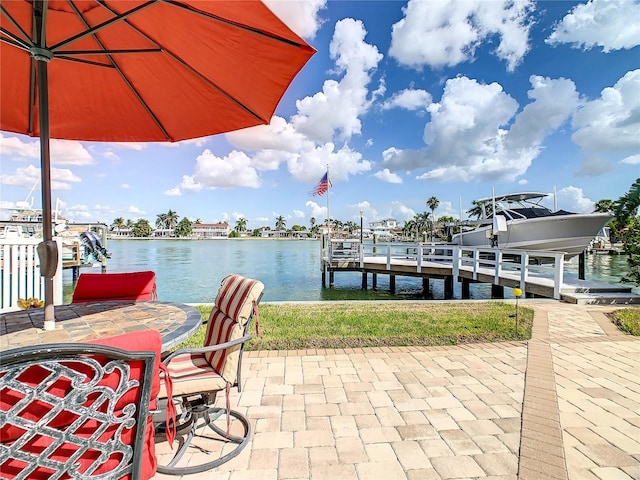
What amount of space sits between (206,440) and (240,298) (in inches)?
39.4

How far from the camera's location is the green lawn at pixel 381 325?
161 inches

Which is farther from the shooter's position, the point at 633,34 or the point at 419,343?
the point at 633,34

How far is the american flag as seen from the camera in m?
16.9

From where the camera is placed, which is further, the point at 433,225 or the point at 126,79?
the point at 433,225

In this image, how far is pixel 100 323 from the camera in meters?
2.09

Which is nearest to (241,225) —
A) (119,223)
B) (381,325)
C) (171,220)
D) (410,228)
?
(171,220)

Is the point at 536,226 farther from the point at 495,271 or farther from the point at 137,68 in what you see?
the point at 137,68

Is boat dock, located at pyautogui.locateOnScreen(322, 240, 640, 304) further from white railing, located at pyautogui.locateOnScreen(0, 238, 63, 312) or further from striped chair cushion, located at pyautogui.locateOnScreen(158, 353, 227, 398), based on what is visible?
white railing, located at pyautogui.locateOnScreen(0, 238, 63, 312)

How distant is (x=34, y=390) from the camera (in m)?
0.88

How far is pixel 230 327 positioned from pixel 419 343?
9.21 feet

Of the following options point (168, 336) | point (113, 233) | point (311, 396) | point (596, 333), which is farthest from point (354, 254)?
point (113, 233)

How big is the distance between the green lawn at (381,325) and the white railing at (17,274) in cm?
250

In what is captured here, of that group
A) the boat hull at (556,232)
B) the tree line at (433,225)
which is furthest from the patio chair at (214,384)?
the boat hull at (556,232)

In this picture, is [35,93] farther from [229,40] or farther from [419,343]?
[419,343]
